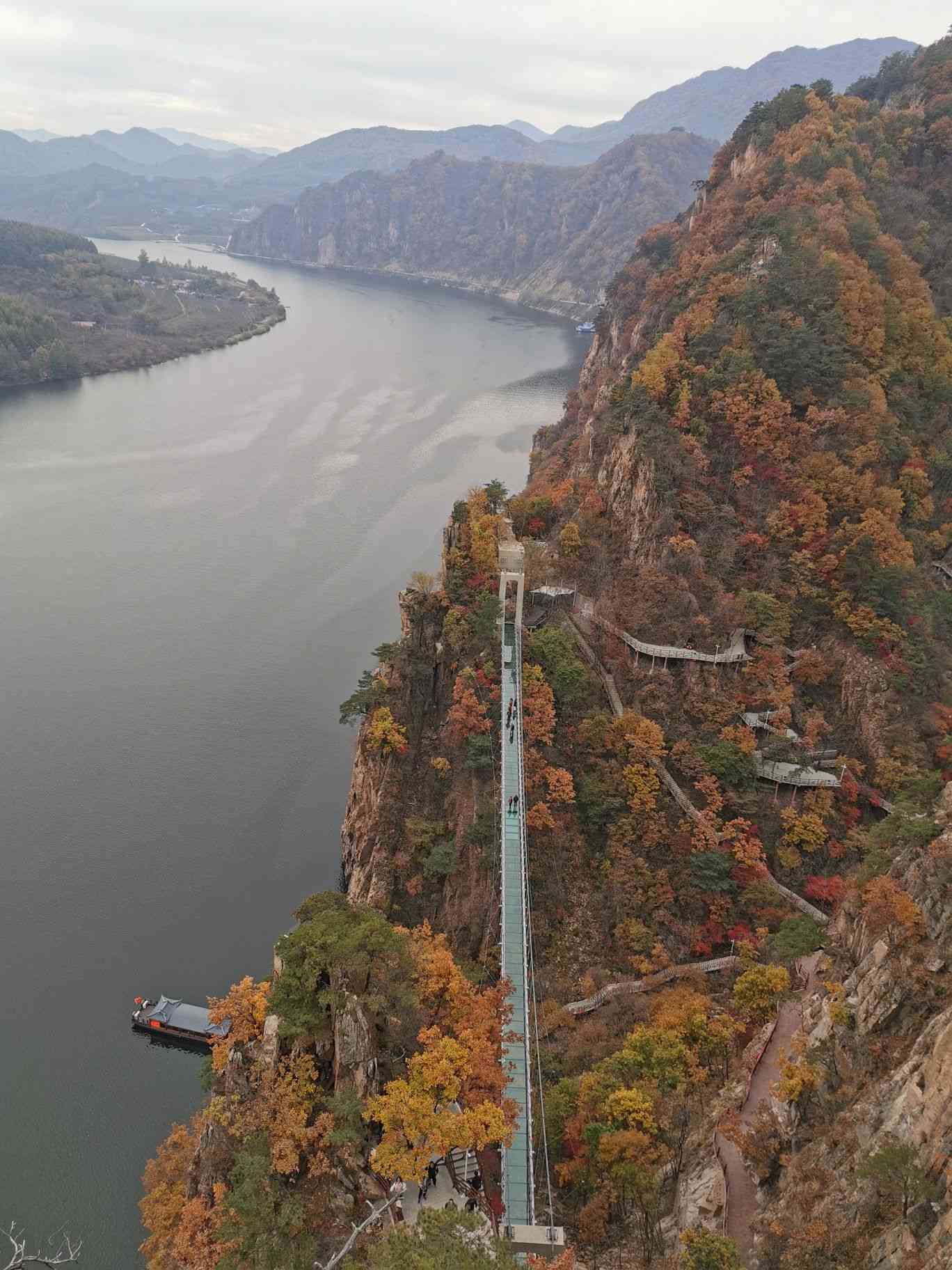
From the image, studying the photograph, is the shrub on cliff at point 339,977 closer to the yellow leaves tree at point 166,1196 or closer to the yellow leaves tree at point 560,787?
the yellow leaves tree at point 166,1196

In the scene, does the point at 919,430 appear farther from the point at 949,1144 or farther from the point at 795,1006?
the point at 949,1144

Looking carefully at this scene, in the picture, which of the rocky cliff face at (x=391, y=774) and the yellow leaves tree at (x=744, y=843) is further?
the rocky cliff face at (x=391, y=774)

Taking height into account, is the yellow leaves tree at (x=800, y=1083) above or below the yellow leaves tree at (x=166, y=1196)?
above

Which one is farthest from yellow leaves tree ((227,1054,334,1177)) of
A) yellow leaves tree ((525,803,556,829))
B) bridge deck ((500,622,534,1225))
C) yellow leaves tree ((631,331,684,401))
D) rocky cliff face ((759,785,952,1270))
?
yellow leaves tree ((631,331,684,401))

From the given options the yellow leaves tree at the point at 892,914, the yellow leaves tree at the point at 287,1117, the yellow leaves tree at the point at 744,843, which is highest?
the yellow leaves tree at the point at 892,914

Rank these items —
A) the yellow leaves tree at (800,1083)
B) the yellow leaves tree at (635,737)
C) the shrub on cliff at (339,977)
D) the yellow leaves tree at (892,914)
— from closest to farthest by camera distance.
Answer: the yellow leaves tree at (800,1083) → the yellow leaves tree at (892,914) → the shrub on cliff at (339,977) → the yellow leaves tree at (635,737)

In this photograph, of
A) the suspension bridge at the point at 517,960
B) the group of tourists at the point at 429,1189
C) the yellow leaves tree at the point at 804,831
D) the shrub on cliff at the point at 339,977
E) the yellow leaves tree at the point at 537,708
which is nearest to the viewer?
the group of tourists at the point at 429,1189

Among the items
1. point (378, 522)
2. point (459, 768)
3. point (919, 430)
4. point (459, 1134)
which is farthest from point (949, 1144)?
point (378, 522)

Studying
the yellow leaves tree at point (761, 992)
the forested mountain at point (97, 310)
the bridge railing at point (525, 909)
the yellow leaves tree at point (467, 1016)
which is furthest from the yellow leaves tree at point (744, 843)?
the forested mountain at point (97, 310)

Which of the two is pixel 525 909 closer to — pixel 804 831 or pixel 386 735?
pixel 804 831
